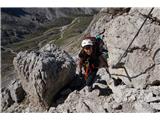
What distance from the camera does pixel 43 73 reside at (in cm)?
1748

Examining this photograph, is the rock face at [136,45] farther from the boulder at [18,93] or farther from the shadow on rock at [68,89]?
the boulder at [18,93]

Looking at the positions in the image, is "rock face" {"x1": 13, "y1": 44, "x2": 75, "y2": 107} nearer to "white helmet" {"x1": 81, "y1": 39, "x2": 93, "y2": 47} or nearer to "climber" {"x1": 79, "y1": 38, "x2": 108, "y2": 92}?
"climber" {"x1": 79, "y1": 38, "x2": 108, "y2": 92}

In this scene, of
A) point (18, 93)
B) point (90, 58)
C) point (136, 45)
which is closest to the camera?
point (90, 58)

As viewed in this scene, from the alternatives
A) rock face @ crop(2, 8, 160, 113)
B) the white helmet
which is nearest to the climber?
the white helmet

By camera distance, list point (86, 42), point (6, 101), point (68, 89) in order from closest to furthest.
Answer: point (86, 42) < point (68, 89) < point (6, 101)

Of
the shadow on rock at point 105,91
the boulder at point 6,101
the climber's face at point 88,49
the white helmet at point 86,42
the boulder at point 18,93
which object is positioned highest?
the white helmet at point 86,42

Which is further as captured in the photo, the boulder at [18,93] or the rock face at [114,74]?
the boulder at [18,93]

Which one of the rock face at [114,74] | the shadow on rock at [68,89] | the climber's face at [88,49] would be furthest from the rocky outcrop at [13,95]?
the climber's face at [88,49]

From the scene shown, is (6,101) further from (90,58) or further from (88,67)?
(90,58)

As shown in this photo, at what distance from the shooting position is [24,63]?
18797 millimetres

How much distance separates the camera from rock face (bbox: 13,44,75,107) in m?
17.6

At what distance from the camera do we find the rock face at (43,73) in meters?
17.6

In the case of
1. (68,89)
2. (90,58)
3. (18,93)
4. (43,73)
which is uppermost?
(90,58)

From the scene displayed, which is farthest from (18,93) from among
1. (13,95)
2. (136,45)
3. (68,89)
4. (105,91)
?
(136,45)
